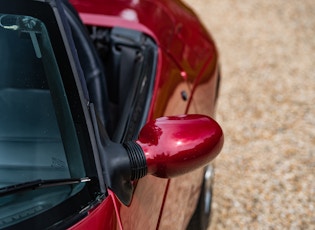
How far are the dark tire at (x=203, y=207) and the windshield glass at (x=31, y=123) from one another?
52.3 inches

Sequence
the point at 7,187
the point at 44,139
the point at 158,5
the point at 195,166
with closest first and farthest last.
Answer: the point at 7,187 → the point at 44,139 → the point at 195,166 → the point at 158,5

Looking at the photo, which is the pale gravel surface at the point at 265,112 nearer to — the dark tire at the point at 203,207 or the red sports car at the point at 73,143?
the dark tire at the point at 203,207

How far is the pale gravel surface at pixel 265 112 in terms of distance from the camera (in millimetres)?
3818

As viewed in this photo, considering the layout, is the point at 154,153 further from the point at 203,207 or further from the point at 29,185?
the point at 203,207

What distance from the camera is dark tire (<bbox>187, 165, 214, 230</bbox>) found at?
3.13 m

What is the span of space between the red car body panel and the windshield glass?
0.30m

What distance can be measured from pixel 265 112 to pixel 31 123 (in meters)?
3.22

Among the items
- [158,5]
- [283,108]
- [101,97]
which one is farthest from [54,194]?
[283,108]

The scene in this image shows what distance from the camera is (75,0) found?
3076 mm

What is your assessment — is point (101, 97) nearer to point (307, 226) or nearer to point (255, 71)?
point (307, 226)

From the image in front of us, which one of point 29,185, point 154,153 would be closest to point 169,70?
point 154,153

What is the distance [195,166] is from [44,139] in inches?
20.2

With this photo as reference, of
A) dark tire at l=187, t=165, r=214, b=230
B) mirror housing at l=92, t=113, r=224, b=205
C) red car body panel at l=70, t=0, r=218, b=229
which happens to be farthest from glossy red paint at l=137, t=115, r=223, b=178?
dark tire at l=187, t=165, r=214, b=230

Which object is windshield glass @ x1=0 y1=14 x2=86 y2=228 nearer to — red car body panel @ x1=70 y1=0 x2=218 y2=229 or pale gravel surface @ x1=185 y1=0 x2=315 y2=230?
red car body panel @ x1=70 y1=0 x2=218 y2=229
